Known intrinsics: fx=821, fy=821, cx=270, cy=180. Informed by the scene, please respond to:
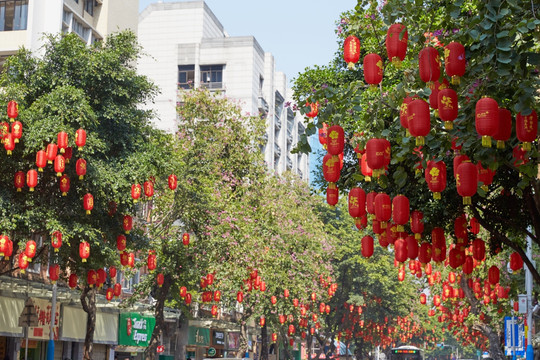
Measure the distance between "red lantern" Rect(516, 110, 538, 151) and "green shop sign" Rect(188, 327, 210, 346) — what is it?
42.3 m

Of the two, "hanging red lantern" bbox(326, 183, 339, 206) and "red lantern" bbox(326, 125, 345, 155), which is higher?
"red lantern" bbox(326, 125, 345, 155)

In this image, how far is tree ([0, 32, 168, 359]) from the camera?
23219mm

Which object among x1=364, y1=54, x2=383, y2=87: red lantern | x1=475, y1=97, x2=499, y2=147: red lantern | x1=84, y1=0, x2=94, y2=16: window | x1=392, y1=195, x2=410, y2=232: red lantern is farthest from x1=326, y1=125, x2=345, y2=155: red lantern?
x1=84, y1=0, x2=94, y2=16: window

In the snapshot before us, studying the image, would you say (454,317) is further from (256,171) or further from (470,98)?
(470,98)

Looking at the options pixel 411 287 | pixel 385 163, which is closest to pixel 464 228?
pixel 385 163

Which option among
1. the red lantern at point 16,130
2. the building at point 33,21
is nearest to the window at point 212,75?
the building at point 33,21

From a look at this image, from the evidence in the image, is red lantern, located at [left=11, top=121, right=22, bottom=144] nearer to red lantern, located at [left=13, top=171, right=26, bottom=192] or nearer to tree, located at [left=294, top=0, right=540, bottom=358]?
red lantern, located at [left=13, top=171, right=26, bottom=192]

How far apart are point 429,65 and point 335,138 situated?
3.52 metres

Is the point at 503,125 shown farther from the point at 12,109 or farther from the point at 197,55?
the point at 197,55

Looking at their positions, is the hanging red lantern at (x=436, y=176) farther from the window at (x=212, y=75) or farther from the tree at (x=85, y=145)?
the window at (x=212, y=75)

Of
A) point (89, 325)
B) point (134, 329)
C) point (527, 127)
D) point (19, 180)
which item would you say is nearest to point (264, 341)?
point (134, 329)

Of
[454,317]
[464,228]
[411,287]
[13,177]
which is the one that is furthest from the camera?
[411,287]

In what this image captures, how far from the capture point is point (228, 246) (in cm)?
3353

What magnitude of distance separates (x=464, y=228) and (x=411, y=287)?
178 feet
